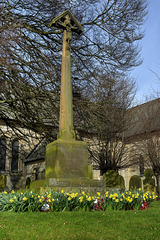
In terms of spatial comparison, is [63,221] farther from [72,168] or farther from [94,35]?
[94,35]

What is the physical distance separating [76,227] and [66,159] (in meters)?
3.16

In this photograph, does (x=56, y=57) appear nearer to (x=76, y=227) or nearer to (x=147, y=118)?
(x=76, y=227)

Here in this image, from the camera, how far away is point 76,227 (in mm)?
3682

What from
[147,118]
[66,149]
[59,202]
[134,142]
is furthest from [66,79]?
[134,142]

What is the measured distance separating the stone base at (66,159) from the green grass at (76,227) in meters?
2.16

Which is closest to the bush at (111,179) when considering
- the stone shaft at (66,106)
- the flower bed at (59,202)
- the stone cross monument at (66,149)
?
the stone cross monument at (66,149)

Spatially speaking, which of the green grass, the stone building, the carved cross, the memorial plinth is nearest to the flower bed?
the green grass

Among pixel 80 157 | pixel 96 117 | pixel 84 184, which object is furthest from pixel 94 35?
pixel 84 184

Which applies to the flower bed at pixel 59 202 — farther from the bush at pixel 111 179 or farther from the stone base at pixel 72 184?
the bush at pixel 111 179

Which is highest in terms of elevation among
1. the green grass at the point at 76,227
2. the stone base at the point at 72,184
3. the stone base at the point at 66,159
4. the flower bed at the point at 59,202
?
the stone base at the point at 66,159

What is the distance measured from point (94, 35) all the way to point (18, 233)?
747 centimetres

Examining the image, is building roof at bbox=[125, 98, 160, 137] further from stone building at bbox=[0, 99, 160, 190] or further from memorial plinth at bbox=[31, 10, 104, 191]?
memorial plinth at bbox=[31, 10, 104, 191]

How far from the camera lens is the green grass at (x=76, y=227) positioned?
129 inches

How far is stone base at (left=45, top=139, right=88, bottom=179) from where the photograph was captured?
21.9 ft
